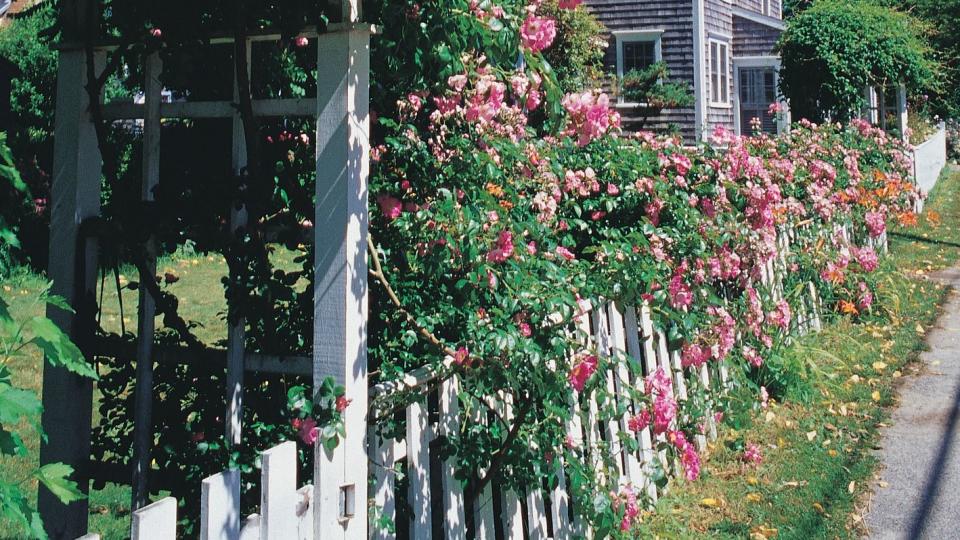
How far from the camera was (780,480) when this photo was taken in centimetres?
489

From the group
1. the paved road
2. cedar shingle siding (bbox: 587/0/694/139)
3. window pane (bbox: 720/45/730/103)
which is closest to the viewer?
the paved road

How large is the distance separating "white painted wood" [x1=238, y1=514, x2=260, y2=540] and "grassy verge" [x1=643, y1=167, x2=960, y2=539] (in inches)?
91.5

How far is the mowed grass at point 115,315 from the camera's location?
437 centimetres

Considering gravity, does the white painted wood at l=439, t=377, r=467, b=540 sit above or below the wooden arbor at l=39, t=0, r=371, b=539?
below

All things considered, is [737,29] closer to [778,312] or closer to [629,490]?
[778,312]

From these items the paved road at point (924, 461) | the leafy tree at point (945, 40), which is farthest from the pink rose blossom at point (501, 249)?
the leafy tree at point (945, 40)

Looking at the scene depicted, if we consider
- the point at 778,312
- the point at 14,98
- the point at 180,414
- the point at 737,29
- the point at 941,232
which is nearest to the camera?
the point at 180,414

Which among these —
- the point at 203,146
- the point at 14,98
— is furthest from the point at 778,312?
the point at 14,98

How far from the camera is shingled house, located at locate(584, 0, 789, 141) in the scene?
22.7 meters

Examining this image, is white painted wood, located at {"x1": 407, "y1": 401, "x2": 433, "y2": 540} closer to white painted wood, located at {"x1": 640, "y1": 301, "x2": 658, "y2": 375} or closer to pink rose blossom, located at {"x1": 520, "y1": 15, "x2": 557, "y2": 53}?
pink rose blossom, located at {"x1": 520, "y1": 15, "x2": 557, "y2": 53}

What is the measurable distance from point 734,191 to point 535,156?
186 centimetres

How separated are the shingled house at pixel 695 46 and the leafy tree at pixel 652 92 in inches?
9.8

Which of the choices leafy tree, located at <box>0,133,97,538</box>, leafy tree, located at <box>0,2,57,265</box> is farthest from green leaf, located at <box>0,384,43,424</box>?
leafy tree, located at <box>0,2,57,265</box>

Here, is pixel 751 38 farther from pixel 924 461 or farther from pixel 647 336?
pixel 647 336
